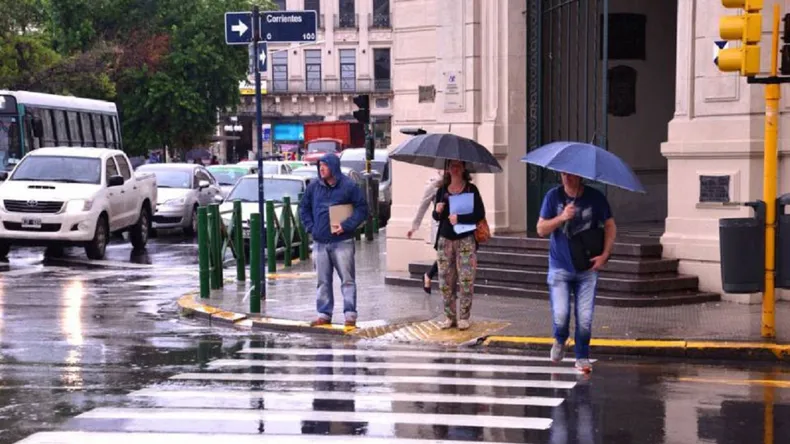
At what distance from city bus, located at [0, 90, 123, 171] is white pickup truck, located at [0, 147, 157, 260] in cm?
395

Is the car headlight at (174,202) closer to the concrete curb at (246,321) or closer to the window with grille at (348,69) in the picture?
the concrete curb at (246,321)

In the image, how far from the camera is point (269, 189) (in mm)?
24328

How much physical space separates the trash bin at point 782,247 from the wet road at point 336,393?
1089 millimetres

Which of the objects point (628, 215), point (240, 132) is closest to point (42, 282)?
point (628, 215)

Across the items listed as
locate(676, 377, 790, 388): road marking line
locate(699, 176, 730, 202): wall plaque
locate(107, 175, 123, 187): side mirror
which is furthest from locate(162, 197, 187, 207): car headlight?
locate(676, 377, 790, 388): road marking line

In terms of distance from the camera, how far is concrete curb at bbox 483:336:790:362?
11.3 metres

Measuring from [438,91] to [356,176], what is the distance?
10.8 metres

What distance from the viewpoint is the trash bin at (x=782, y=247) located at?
11547mm

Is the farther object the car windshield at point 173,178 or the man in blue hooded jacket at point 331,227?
the car windshield at point 173,178

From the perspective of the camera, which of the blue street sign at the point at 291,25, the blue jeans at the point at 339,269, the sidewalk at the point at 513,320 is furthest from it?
the blue street sign at the point at 291,25

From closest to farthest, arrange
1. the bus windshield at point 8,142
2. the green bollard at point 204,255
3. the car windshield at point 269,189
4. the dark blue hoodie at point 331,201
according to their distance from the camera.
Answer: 1. the dark blue hoodie at point 331,201
2. the green bollard at point 204,255
3. the car windshield at point 269,189
4. the bus windshield at point 8,142

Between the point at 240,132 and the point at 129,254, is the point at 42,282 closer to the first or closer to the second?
the point at 129,254

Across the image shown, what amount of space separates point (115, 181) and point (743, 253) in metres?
13.8

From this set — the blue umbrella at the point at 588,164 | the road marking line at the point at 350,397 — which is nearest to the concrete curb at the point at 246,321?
the road marking line at the point at 350,397
